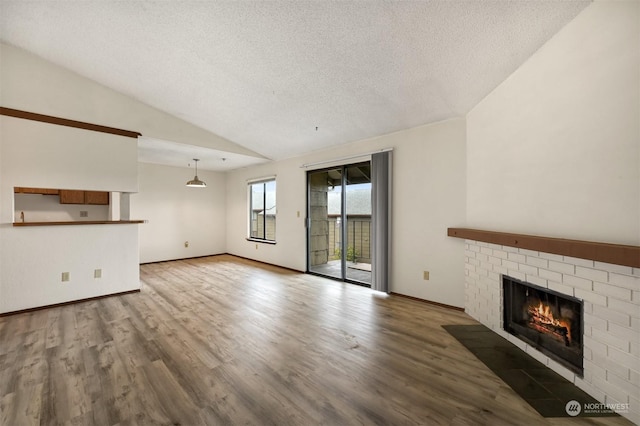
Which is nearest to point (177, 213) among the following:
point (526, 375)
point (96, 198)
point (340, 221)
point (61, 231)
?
point (96, 198)

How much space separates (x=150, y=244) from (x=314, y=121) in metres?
5.09

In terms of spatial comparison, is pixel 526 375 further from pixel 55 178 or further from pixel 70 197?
pixel 70 197

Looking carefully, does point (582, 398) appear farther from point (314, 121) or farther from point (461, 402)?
point (314, 121)

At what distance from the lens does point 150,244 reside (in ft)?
20.9

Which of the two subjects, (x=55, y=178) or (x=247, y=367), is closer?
(x=247, y=367)

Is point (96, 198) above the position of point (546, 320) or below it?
above

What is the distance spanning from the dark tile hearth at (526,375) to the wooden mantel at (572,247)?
3.00ft

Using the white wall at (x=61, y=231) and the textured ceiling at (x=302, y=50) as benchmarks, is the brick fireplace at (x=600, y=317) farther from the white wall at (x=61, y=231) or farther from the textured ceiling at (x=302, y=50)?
the white wall at (x=61, y=231)

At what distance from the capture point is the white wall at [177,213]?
631 cm

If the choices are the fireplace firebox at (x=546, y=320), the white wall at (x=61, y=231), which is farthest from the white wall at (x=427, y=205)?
the white wall at (x=61, y=231)

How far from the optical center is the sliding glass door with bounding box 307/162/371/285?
15.4 ft

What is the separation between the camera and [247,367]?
211 cm

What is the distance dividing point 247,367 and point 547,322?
2.48 metres

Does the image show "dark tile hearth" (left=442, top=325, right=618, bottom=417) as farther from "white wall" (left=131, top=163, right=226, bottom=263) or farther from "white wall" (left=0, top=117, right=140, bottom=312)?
"white wall" (left=131, top=163, right=226, bottom=263)
